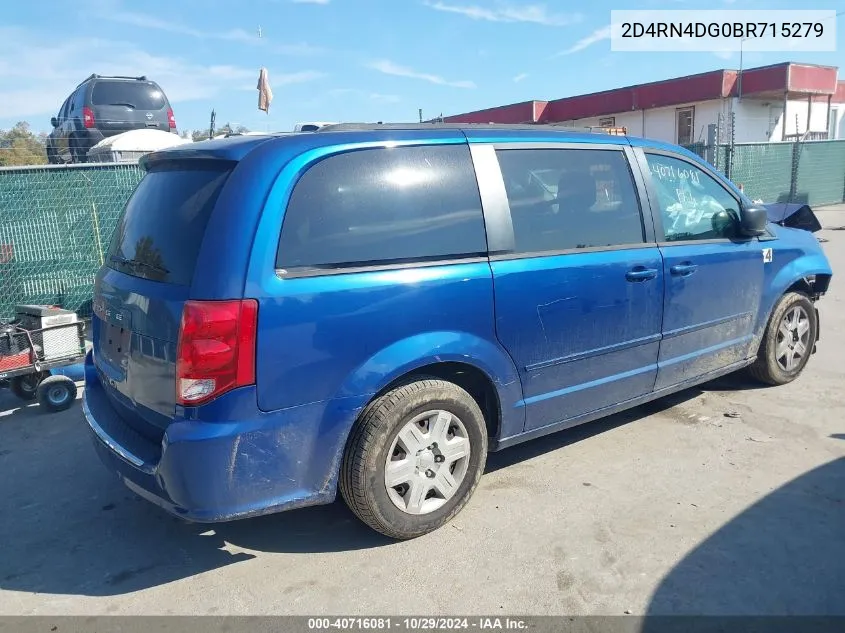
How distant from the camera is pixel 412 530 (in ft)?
10.3

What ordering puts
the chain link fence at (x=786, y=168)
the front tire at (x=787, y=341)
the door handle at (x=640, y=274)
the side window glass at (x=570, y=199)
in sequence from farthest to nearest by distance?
the chain link fence at (x=786, y=168) < the front tire at (x=787, y=341) < the door handle at (x=640, y=274) < the side window glass at (x=570, y=199)

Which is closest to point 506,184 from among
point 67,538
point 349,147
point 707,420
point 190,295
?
point 349,147

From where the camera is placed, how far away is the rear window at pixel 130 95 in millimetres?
11469

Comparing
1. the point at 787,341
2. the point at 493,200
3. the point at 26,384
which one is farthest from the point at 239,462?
the point at 787,341

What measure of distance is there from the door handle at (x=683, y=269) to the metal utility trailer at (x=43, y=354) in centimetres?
452

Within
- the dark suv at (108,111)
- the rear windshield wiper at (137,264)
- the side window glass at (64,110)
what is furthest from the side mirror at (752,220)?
the side window glass at (64,110)

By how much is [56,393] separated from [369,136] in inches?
147

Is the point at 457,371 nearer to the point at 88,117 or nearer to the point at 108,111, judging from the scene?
the point at 88,117

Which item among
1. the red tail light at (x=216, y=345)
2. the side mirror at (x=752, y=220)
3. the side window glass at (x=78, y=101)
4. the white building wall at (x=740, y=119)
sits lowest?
the red tail light at (x=216, y=345)

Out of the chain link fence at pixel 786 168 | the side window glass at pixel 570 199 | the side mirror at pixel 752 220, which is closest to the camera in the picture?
the side window glass at pixel 570 199

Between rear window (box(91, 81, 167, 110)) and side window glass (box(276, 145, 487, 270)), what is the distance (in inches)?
409

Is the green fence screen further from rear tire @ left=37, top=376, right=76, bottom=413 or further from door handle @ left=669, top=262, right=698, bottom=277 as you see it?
rear tire @ left=37, top=376, right=76, bottom=413

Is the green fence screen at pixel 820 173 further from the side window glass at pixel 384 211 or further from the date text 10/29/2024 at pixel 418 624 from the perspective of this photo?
the date text 10/29/2024 at pixel 418 624

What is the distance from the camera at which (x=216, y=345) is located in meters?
2.58
